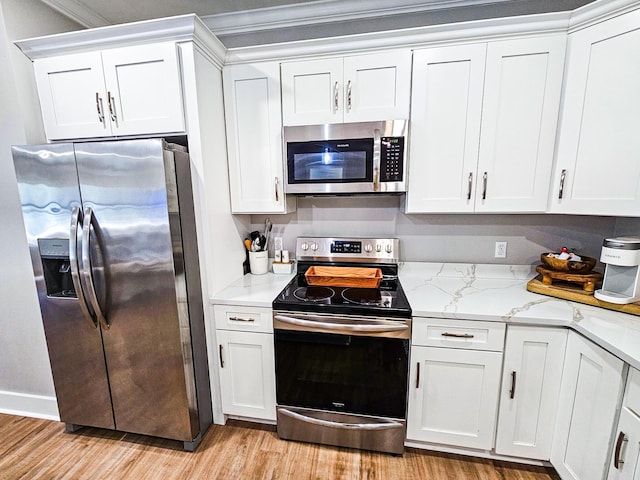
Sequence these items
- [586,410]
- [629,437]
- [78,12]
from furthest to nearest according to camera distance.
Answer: [78,12] → [586,410] → [629,437]

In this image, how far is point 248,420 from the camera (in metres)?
1.86

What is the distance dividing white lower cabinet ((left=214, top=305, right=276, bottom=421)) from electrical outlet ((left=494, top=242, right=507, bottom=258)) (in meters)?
1.56

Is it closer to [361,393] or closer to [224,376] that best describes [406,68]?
[361,393]

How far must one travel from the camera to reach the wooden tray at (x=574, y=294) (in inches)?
53.5

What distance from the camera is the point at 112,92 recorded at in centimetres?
155

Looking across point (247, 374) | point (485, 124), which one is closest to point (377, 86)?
point (485, 124)

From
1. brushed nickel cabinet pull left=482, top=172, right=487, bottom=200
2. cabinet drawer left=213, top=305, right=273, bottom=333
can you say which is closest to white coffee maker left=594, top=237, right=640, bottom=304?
brushed nickel cabinet pull left=482, top=172, right=487, bottom=200

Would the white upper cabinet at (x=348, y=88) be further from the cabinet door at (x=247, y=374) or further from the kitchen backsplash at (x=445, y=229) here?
the cabinet door at (x=247, y=374)

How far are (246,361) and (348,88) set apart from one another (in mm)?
1712

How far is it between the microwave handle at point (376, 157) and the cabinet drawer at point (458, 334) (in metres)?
0.78

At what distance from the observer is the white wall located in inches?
62.6

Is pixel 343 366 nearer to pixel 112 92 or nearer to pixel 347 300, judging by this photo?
pixel 347 300

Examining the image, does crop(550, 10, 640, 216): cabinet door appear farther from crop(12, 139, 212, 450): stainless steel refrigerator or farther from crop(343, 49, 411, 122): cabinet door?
crop(12, 139, 212, 450): stainless steel refrigerator

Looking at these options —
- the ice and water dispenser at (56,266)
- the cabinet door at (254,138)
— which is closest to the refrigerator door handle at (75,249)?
the ice and water dispenser at (56,266)
